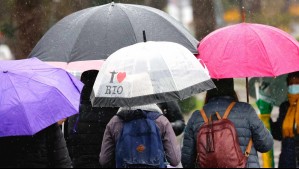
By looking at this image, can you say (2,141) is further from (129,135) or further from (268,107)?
(268,107)

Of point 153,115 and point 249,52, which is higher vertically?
point 249,52

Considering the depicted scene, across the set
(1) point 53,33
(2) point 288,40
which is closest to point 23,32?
(1) point 53,33

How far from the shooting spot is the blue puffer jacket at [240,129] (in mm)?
6082

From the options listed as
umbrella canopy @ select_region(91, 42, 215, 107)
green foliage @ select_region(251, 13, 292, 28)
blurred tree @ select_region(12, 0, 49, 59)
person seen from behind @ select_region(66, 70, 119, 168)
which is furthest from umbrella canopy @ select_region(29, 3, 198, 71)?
green foliage @ select_region(251, 13, 292, 28)

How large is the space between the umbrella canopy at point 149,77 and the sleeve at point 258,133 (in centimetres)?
51

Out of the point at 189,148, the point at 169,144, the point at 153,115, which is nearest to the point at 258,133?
the point at 189,148

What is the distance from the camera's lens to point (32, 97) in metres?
5.84

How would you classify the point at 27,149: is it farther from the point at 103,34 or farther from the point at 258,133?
the point at 258,133

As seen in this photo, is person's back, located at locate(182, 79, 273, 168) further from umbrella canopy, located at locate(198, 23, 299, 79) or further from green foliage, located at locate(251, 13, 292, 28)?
green foliage, located at locate(251, 13, 292, 28)

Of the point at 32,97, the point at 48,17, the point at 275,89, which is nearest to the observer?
the point at 32,97

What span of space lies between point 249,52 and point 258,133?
752mm

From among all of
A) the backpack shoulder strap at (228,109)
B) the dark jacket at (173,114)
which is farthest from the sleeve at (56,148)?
the dark jacket at (173,114)

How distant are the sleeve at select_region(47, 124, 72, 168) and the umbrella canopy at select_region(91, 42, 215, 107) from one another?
0.39 meters

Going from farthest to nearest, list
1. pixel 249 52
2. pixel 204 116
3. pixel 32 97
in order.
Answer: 1. pixel 249 52
2. pixel 204 116
3. pixel 32 97
